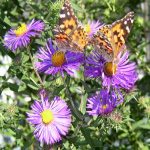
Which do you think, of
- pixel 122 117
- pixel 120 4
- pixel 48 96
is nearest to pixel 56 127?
pixel 48 96

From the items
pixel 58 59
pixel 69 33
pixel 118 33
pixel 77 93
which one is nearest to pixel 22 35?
pixel 58 59

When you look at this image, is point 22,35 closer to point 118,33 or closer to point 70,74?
point 70,74

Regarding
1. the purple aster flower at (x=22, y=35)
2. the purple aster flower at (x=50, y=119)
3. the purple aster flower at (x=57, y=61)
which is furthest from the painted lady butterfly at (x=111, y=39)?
the purple aster flower at (x=22, y=35)

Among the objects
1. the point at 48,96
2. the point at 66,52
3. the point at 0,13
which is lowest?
the point at 48,96

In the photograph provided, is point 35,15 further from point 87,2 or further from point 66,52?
point 66,52

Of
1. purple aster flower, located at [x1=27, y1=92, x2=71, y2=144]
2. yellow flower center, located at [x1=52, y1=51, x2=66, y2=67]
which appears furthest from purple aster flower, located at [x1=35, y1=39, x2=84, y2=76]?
purple aster flower, located at [x1=27, y1=92, x2=71, y2=144]

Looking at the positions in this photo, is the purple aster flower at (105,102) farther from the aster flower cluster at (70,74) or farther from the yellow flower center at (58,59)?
the yellow flower center at (58,59)

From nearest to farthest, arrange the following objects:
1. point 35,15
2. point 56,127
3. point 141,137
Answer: point 56,127, point 35,15, point 141,137
